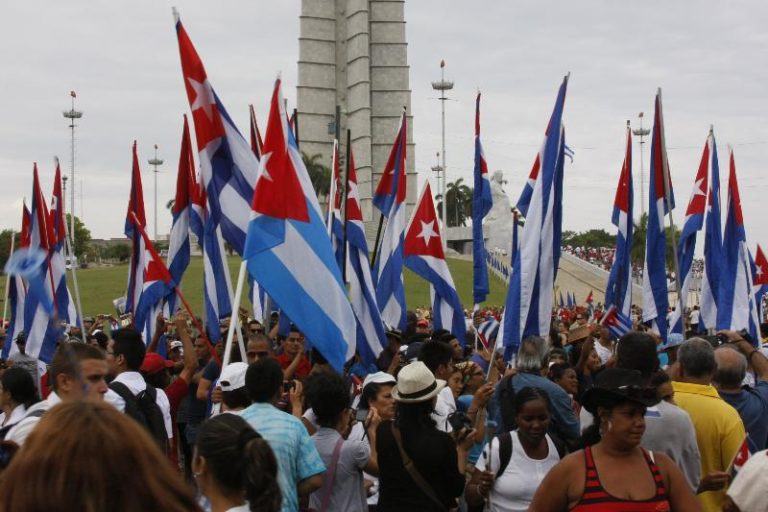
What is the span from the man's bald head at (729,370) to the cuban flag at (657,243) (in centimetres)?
565

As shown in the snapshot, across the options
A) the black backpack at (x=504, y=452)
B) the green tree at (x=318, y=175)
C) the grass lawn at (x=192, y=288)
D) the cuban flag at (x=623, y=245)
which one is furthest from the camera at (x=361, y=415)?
the green tree at (x=318, y=175)

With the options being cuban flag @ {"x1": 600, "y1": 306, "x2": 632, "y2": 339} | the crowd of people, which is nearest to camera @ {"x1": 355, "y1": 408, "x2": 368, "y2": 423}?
the crowd of people

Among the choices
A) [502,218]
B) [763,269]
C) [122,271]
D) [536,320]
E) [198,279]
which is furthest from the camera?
[502,218]

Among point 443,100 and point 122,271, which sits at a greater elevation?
point 443,100

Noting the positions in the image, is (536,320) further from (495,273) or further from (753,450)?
(495,273)

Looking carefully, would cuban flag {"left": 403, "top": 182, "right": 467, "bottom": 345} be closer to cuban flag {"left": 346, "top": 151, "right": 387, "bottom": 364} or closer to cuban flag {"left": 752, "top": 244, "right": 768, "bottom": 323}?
cuban flag {"left": 346, "top": 151, "right": 387, "bottom": 364}

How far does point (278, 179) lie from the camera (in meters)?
7.11

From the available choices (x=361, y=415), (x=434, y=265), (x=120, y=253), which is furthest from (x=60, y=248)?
(x=120, y=253)

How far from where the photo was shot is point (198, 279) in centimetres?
5638

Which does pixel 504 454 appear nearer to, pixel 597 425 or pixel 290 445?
pixel 597 425

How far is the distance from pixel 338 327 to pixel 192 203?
390 centimetres

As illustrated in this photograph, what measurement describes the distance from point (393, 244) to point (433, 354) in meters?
5.54

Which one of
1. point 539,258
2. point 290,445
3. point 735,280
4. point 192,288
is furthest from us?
point 192,288

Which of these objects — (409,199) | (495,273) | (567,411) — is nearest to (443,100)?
(495,273)
